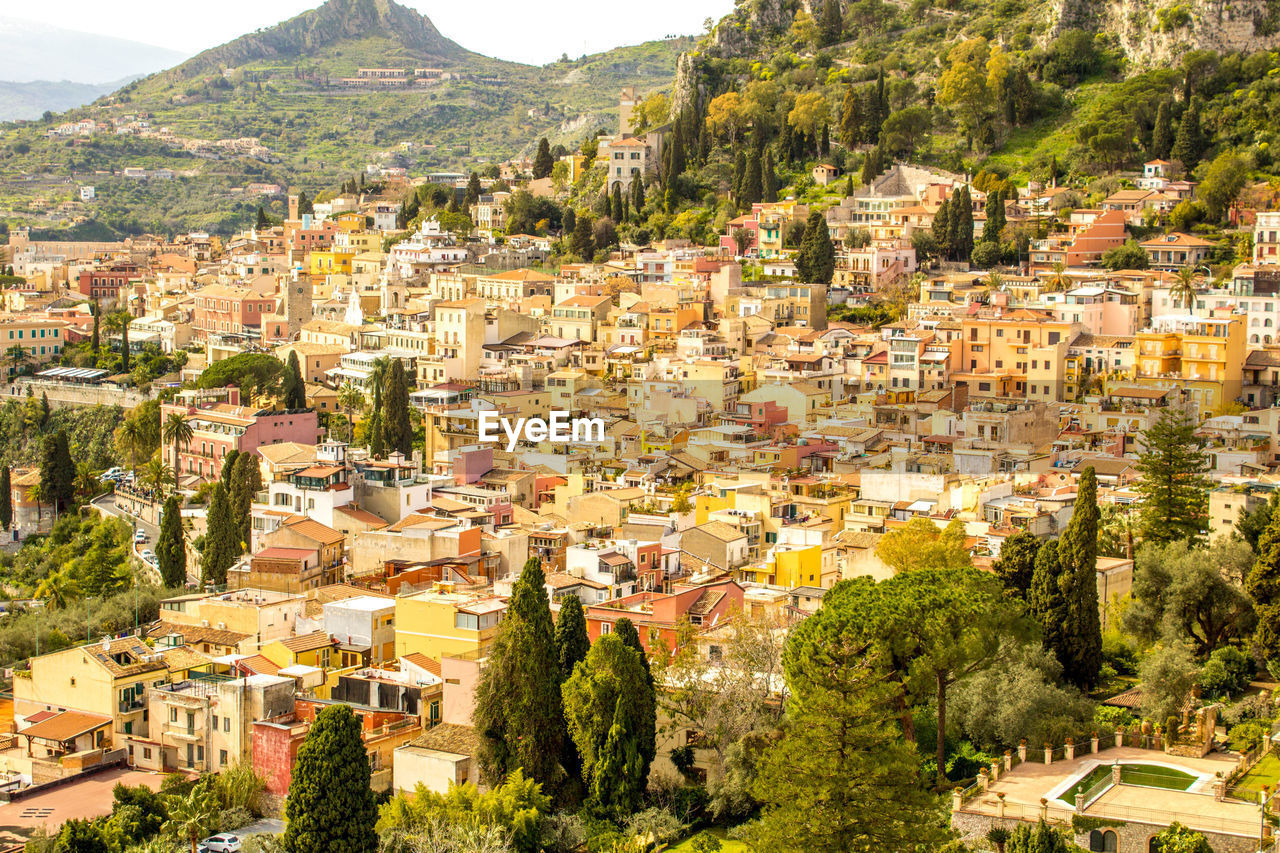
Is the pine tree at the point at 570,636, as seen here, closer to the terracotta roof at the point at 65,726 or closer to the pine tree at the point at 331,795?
the pine tree at the point at 331,795

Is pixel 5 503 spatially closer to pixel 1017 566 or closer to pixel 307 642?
pixel 307 642

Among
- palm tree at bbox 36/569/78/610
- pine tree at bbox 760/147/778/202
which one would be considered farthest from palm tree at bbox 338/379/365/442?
pine tree at bbox 760/147/778/202

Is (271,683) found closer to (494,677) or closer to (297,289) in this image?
(494,677)

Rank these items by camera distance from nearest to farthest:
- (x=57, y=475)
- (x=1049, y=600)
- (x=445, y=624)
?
(x=1049, y=600)
(x=445, y=624)
(x=57, y=475)

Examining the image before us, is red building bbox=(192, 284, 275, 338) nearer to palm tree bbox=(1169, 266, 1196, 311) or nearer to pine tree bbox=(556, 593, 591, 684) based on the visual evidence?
palm tree bbox=(1169, 266, 1196, 311)

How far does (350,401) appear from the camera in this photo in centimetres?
4562


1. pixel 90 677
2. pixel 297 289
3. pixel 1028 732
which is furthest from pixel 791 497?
pixel 297 289

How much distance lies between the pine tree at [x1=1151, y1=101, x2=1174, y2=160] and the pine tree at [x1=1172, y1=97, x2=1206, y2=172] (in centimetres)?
29

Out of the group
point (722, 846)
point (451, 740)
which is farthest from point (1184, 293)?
point (451, 740)

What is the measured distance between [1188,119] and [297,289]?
30732 mm

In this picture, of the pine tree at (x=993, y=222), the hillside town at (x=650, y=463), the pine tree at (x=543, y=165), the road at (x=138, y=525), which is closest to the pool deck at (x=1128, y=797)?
the hillside town at (x=650, y=463)

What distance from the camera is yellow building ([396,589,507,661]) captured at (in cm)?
2419

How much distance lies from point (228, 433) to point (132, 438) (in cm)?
503

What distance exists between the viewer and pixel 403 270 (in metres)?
59.6
